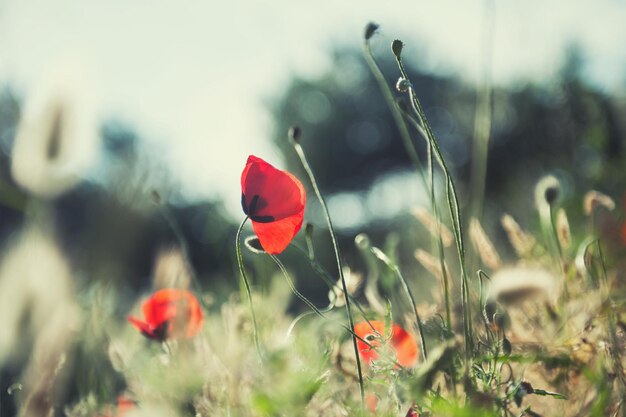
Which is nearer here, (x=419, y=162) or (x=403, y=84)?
(x=403, y=84)

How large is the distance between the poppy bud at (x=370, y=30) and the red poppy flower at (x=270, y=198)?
0.12m

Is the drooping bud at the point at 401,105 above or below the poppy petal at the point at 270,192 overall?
above

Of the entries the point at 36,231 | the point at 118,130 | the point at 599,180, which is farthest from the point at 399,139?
the point at 36,231

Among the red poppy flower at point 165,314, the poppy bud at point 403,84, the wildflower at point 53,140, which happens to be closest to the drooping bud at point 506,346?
the poppy bud at point 403,84

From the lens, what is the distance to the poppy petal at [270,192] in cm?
57

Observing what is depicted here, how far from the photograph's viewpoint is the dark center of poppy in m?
0.57

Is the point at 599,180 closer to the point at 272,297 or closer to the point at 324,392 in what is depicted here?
the point at 272,297

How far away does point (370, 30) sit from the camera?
0.55 m

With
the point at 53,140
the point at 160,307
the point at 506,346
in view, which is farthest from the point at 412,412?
the point at 53,140

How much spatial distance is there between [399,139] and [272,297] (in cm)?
1620

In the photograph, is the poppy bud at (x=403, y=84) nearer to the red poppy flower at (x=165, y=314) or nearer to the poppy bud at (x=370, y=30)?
the poppy bud at (x=370, y=30)

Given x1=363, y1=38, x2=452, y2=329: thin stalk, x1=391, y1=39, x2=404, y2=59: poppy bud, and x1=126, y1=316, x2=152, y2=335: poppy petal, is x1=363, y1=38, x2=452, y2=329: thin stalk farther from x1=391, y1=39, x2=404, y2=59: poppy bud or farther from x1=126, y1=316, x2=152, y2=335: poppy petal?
x1=126, y1=316, x2=152, y2=335: poppy petal

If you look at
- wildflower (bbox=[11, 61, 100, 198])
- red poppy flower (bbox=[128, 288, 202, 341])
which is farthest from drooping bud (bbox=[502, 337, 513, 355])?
wildflower (bbox=[11, 61, 100, 198])

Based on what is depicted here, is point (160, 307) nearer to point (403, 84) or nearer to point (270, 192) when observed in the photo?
point (270, 192)
